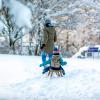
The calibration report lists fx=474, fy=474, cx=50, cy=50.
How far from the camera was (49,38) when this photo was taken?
13398 millimetres

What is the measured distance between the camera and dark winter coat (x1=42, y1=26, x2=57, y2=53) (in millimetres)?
13273

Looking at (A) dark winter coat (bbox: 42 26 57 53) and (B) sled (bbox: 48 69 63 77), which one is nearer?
(B) sled (bbox: 48 69 63 77)

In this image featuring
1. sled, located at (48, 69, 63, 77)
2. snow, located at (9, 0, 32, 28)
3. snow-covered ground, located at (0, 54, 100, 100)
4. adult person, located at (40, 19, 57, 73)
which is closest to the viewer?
snow, located at (9, 0, 32, 28)

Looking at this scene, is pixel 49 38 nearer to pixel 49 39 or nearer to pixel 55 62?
pixel 49 39

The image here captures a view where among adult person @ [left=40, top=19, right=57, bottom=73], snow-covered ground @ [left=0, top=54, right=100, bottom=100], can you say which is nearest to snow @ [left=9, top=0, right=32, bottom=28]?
snow-covered ground @ [left=0, top=54, right=100, bottom=100]

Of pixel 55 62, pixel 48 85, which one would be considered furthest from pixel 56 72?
pixel 48 85

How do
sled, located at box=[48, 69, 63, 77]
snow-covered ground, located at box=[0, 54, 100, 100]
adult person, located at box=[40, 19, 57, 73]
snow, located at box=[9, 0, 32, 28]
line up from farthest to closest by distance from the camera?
Answer: adult person, located at box=[40, 19, 57, 73] → sled, located at box=[48, 69, 63, 77] → snow-covered ground, located at box=[0, 54, 100, 100] → snow, located at box=[9, 0, 32, 28]

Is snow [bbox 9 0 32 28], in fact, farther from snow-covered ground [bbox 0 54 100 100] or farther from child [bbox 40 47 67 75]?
child [bbox 40 47 67 75]

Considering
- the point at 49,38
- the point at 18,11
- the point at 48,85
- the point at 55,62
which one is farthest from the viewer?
the point at 49,38

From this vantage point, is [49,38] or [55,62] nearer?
[55,62]

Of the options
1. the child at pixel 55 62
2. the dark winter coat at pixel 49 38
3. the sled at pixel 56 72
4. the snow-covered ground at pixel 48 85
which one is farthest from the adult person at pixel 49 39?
the snow-covered ground at pixel 48 85

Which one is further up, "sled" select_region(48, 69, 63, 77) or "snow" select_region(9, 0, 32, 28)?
"snow" select_region(9, 0, 32, 28)

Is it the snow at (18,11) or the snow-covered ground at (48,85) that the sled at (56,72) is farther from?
the snow at (18,11)

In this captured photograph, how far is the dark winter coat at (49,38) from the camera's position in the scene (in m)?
13.3
